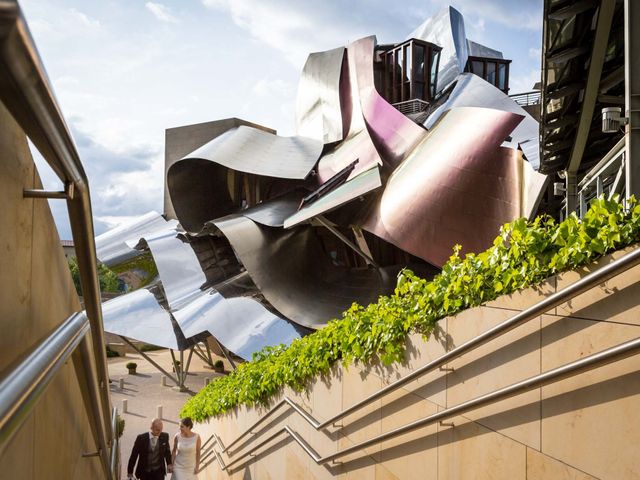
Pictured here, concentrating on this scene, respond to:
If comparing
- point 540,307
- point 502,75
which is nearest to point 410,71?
point 502,75

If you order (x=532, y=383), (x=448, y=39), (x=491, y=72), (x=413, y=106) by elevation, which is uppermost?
(x=448, y=39)

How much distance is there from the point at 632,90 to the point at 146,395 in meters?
19.6

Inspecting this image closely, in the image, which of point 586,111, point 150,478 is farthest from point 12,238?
point 586,111

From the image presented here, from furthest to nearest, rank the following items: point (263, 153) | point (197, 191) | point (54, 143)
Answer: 1. point (197, 191)
2. point (263, 153)
3. point (54, 143)

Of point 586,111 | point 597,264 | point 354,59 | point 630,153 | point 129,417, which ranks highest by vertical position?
point 354,59

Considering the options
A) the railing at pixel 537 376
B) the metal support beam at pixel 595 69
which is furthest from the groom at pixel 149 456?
the metal support beam at pixel 595 69

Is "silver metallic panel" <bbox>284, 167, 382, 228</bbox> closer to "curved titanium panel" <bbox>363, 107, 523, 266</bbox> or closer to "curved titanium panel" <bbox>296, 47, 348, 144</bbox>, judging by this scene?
"curved titanium panel" <bbox>363, 107, 523, 266</bbox>

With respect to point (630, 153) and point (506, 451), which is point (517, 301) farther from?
point (630, 153)

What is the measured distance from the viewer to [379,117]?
75.3ft

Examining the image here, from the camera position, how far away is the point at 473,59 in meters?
36.8

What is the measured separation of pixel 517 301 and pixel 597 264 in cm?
57

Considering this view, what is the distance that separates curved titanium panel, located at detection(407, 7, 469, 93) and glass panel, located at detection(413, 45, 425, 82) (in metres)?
2.55

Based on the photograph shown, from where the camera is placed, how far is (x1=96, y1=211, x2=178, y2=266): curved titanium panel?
2872cm

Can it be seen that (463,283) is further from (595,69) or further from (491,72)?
(491,72)
